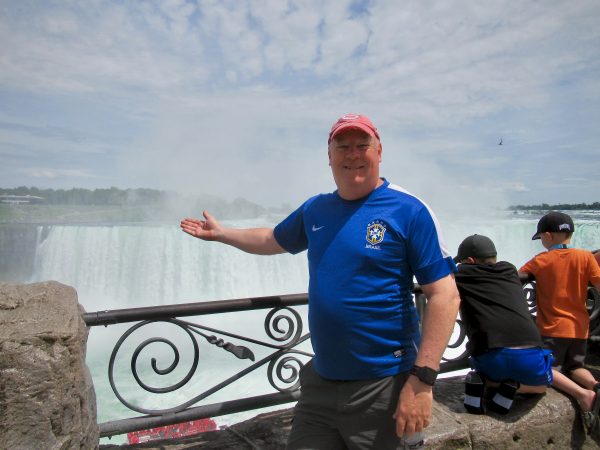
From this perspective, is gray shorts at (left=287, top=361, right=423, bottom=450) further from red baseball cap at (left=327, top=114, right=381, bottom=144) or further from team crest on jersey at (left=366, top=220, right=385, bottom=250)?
red baseball cap at (left=327, top=114, right=381, bottom=144)

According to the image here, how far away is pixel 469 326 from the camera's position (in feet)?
8.62

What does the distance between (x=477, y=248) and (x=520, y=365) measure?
687mm

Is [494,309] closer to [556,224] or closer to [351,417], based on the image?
[556,224]

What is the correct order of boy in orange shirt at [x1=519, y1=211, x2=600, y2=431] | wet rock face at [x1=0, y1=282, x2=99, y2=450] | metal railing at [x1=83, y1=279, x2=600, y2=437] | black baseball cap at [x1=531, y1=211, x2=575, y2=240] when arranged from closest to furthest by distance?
wet rock face at [x1=0, y1=282, x2=99, y2=450], metal railing at [x1=83, y1=279, x2=600, y2=437], boy in orange shirt at [x1=519, y1=211, x2=600, y2=431], black baseball cap at [x1=531, y1=211, x2=575, y2=240]

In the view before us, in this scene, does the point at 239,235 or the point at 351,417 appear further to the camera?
the point at 239,235

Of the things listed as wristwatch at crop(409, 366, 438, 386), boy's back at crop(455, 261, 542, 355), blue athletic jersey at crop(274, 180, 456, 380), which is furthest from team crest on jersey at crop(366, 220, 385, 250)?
boy's back at crop(455, 261, 542, 355)

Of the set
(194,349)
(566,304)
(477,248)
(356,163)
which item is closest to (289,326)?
(194,349)

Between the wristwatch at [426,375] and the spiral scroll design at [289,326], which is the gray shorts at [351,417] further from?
the spiral scroll design at [289,326]

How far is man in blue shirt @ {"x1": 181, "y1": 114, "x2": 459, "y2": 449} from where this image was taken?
1.56 m

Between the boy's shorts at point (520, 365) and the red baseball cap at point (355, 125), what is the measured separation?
4.93 ft

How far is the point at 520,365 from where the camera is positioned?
8.04ft

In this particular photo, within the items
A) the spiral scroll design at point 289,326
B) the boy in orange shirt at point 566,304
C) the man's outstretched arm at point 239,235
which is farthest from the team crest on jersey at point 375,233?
the boy in orange shirt at point 566,304

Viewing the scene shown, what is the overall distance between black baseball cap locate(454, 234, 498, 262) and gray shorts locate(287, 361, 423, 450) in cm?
135

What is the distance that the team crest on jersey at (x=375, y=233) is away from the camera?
5.33 feet
